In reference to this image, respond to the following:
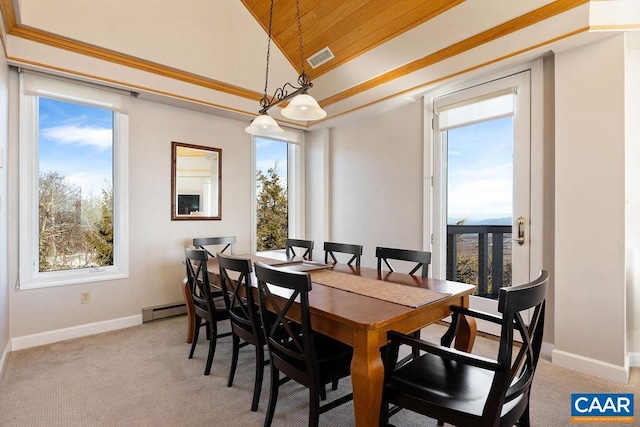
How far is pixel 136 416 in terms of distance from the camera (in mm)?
1912

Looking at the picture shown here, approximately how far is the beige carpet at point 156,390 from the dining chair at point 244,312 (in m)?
0.18

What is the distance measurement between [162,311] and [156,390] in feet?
5.29

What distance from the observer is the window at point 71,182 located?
9.68 ft

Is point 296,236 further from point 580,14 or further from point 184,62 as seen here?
point 580,14

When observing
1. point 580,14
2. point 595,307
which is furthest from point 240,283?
point 580,14

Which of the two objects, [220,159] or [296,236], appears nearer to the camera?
[220,159]

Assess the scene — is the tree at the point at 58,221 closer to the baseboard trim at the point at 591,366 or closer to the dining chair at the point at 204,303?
the dining chair at the point at 204,303

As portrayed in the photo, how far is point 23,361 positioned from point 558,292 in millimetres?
A: 4296

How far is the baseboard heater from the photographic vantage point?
356 cm

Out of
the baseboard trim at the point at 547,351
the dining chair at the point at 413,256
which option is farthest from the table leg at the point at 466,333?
the baseboard trim at the point at 547,351

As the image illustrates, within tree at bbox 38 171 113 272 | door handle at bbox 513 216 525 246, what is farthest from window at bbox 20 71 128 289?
door handle at bbox 513 216 525 246

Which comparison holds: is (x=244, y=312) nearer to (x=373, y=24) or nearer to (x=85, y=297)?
(x=85, y=297)

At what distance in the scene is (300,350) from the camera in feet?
5.57

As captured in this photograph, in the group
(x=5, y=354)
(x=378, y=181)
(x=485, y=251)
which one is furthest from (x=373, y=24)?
(x=5, y=354)
